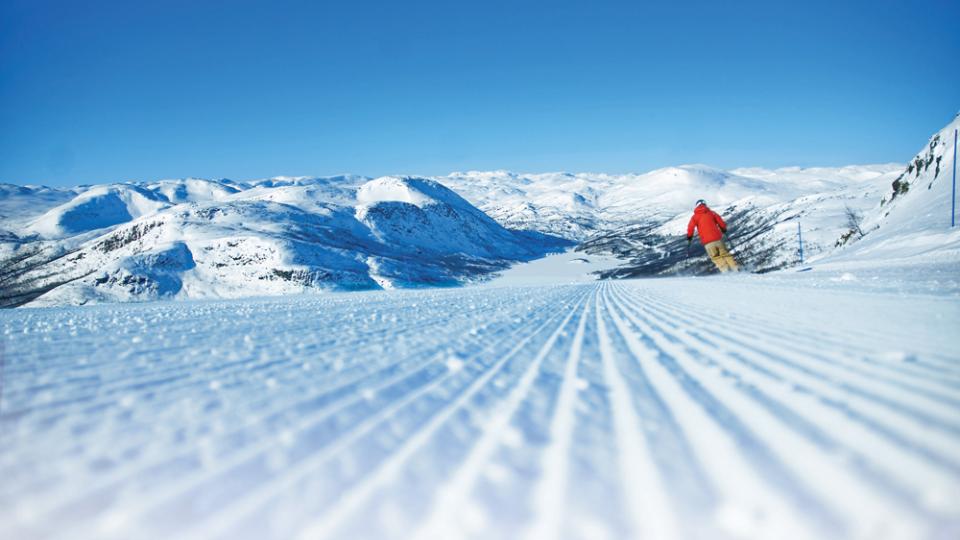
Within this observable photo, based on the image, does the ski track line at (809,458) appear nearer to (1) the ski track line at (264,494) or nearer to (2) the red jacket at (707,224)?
(1) the ski track line at (264,494)

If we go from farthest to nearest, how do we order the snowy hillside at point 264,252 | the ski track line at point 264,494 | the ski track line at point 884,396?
the snowy hillside at point 264,252, the ski track line at point 884,396, the ski track line at point 264,494

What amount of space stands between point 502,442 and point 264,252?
73104 millimetres

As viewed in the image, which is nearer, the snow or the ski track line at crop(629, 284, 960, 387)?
the snow

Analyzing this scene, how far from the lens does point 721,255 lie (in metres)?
17.3

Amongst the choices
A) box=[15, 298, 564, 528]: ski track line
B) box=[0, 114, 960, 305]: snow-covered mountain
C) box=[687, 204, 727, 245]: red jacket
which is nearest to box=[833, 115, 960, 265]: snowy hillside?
box=[0, 114, 960, 305]: snow-covered mountain

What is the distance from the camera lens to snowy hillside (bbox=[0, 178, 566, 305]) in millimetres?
59125

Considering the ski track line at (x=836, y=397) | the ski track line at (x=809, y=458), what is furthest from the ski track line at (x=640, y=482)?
the ski track line at (x=836, y=397)

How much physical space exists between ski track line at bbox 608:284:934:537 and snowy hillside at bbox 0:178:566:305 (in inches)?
2370

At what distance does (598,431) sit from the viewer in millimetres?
2170

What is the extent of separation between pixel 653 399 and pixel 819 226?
80.7 metres

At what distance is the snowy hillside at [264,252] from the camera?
2328 inches

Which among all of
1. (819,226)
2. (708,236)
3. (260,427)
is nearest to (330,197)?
(819,226)

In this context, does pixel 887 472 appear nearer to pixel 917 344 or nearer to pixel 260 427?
pixel 917 344

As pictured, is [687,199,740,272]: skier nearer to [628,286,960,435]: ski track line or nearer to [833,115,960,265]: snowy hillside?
[833,115,960,265]: snowy hillside
